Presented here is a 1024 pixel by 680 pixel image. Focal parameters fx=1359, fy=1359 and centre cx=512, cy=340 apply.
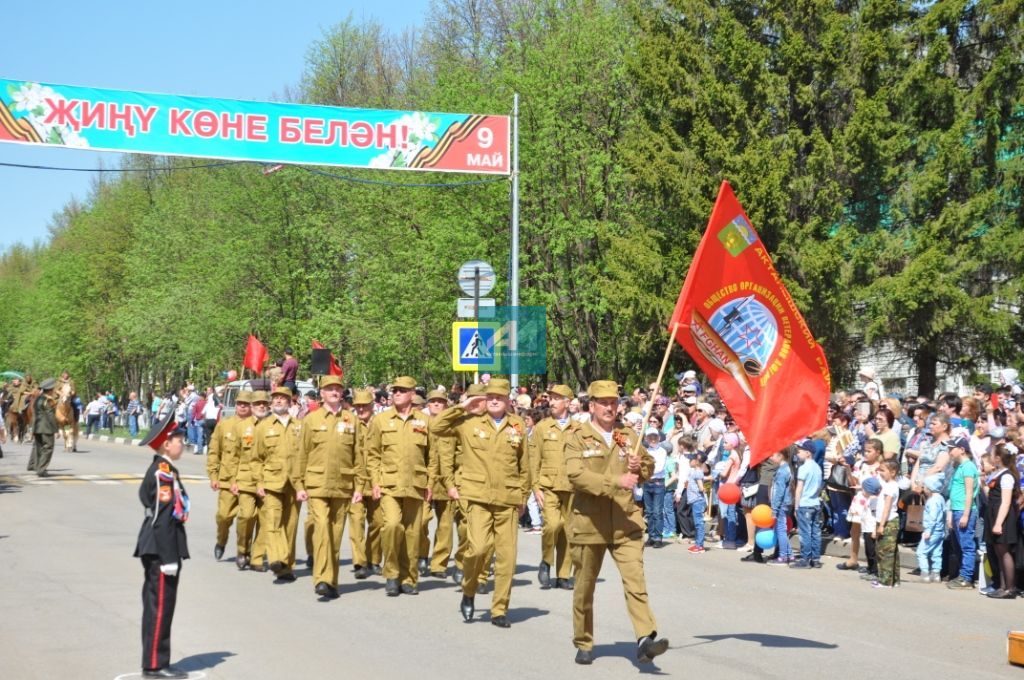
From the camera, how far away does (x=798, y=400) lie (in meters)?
10.3

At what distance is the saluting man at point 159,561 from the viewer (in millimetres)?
8844

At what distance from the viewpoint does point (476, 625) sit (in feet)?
36.5

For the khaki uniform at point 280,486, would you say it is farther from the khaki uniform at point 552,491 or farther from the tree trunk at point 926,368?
the tree trunk at point 926,368

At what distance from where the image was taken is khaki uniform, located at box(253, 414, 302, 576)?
13.5 metres

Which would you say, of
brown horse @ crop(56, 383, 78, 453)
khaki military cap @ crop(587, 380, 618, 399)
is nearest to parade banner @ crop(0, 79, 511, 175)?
brown horse @ crop(56, 383, 78, 453)

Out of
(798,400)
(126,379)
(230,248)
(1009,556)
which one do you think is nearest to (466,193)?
(230,248)

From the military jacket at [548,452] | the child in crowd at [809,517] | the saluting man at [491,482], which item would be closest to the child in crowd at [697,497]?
the child in crowd at [809,517]

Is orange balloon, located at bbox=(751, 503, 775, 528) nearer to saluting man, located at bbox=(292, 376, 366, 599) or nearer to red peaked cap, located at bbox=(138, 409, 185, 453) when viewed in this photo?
saluting man, located at bbox=(292, 376, 366, 599)

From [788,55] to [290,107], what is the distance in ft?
36.9

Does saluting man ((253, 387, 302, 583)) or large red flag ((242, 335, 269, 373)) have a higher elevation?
large red flag ((242, 335, 269, 373))

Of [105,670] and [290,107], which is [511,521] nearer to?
[105,670]

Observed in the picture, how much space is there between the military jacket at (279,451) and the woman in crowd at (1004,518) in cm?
706

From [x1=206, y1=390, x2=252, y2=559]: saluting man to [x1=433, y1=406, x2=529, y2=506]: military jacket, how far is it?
3756mm

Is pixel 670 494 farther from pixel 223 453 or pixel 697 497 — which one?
pixel 223 453
